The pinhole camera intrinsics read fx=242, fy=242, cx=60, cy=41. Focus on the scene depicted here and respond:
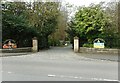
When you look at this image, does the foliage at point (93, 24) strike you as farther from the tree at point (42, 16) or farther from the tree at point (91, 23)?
the tree at point (42, 16)

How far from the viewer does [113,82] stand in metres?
8.72

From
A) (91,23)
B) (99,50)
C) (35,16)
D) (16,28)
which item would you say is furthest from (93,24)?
(35,16)

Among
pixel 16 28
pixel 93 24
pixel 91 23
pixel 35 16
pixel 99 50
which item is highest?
pixel 35 16

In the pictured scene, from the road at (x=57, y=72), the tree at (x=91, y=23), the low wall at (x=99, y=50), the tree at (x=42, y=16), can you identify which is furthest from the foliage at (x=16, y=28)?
the road at (x=57, y=72)

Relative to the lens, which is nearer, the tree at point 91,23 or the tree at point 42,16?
the tree at point 91,23

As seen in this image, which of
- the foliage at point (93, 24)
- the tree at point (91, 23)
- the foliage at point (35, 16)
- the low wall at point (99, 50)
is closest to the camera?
the low wall at point (99, 50)

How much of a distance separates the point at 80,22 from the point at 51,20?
704 centimetres

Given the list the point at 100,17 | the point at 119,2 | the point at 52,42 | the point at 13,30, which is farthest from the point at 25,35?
the point at 52,42

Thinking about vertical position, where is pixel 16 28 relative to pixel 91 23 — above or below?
below

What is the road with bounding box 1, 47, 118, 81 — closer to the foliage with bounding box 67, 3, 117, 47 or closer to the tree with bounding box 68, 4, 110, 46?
the foliage with bounding box 67, 3, 117, 47

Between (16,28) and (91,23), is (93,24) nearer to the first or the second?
(91,23)

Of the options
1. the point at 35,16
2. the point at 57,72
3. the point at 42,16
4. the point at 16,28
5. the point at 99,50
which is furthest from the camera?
the point at 42,16

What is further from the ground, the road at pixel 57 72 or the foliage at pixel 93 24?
the foliage at pixel 93 24

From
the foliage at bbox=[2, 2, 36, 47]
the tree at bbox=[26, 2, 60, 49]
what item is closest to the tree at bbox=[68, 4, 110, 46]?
the tree at bbox=[26, 2, 60, 49]
